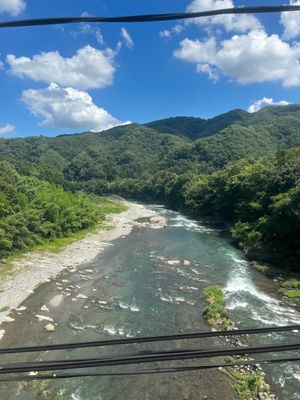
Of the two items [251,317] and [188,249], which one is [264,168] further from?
[251,317]

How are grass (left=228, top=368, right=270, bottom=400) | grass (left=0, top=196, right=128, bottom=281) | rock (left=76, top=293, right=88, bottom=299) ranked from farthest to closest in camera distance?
grass (left=0, top=196, right=128, bottom=281), rock (left=76, top=293, right=88, bottom=299), grass (left=228, top=368, right=270, bottom=400)

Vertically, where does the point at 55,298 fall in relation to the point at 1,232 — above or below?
below

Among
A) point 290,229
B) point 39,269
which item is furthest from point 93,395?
point 290,229

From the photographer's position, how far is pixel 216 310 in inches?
987

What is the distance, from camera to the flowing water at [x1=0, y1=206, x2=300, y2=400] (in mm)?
17422

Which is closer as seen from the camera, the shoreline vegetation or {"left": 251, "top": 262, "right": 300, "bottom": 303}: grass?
the shoreline vegetation

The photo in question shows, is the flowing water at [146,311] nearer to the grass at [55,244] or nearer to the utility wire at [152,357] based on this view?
the grass at [55,244]

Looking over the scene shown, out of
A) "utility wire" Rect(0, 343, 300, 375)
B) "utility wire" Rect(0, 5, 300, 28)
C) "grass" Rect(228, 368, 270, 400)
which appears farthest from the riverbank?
"utility wire" Rect(0, 5, 300, 28)

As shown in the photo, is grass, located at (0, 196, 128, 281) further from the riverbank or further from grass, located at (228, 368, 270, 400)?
grass, located at (228, 368, 270, 400)

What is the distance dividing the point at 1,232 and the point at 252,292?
25439 millimetres

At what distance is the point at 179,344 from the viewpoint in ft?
72.1

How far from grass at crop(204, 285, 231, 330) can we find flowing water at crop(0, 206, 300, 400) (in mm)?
553

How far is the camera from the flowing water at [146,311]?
17.4m

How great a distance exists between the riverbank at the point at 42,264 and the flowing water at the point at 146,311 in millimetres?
Result: 1033
